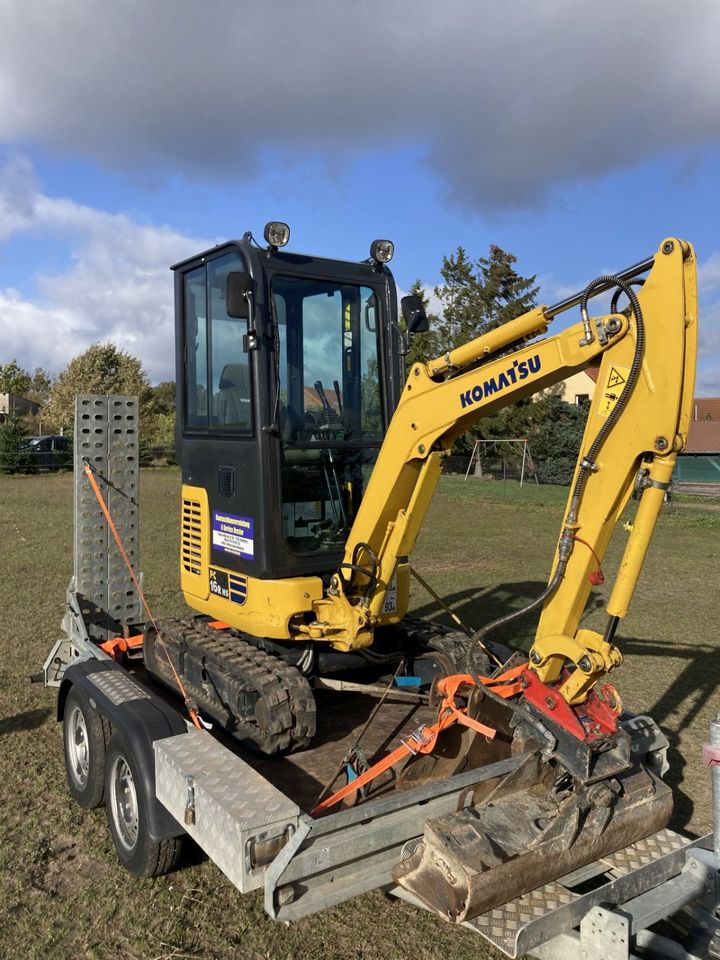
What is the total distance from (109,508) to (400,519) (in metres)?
2.88

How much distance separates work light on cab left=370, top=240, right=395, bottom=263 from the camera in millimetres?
5551

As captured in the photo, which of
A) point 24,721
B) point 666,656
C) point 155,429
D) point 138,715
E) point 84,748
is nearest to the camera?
point 138,715

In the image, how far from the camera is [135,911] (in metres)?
3.96

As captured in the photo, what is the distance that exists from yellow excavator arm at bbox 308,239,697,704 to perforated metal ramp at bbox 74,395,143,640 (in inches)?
112

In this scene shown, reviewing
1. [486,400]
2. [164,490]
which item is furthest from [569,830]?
[164,490]

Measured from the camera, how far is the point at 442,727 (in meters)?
4.05

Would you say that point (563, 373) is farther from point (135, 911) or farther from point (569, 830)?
point (135, 911)

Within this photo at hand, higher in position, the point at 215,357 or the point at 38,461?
the point at 215,357

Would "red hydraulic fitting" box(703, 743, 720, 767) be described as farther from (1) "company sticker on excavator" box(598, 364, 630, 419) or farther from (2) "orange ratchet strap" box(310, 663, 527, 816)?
(1) "company sticker on excavator" box(598, 364, 630, 419)

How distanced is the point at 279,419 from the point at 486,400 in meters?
1.49

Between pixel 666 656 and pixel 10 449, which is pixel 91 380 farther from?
pixel 666 656

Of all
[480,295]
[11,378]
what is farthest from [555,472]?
[11,378]

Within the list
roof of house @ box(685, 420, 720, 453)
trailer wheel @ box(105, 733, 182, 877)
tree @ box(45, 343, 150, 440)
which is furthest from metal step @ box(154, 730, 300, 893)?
roof of house @ box(685, 420, 720, 453)

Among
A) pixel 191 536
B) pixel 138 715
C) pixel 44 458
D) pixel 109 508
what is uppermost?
pixel 44 458
